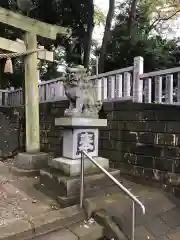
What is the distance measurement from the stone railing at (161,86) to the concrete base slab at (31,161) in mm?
2780

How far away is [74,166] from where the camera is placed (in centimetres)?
454

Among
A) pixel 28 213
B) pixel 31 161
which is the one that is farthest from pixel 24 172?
pixel 28 213

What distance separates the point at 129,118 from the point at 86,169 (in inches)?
65.0

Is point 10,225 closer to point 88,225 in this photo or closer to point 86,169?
point 88,225

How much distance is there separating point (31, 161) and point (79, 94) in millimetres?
2253

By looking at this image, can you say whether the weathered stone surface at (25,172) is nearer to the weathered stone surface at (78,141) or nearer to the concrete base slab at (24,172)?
the concrete base slab at (24,172)

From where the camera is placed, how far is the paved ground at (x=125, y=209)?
376 centimetres

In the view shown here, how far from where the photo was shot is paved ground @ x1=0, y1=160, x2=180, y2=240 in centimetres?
376

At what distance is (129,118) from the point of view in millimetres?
5742

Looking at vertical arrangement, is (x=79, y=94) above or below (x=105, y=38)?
below

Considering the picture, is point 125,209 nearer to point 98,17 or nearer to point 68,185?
point 68,185

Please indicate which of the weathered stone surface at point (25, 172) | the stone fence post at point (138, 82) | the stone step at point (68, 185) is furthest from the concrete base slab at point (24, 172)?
the stone fence post at point (138, 82)

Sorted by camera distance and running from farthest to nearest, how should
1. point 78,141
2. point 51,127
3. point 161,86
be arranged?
point 51,127, point 161,86, point 78,141

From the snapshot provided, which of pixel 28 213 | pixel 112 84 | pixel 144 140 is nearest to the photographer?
pixel 28 213
